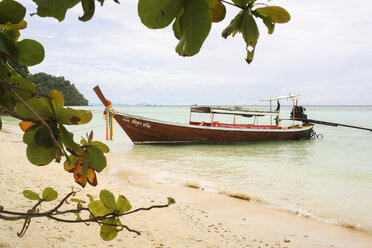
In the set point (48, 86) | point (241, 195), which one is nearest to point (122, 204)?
point (48, 86)

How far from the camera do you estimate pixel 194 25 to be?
0.42 meters

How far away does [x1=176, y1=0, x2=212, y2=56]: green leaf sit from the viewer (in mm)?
412

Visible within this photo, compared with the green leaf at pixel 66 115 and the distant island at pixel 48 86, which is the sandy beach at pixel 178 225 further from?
the green leaf at pixel 66 115

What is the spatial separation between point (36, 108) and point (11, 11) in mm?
176

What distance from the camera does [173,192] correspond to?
19.9ft

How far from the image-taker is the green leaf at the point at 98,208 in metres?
0.81

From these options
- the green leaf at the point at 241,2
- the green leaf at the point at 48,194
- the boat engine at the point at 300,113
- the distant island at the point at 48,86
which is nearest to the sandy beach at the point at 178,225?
the distant island at the point at 48,86

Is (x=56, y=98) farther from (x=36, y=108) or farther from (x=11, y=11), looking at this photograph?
(x=11, y=11)

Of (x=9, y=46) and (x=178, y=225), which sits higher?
(x=9, y=46)

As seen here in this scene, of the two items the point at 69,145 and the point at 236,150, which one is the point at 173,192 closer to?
the point at 69,145

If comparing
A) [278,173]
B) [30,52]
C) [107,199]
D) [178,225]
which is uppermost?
[30,52]

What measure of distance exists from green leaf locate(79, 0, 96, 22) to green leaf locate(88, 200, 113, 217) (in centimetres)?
51

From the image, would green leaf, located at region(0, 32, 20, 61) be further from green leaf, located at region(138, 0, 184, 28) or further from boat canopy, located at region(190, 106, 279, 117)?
boat canopy, located at region(190, 106, 279, 117)

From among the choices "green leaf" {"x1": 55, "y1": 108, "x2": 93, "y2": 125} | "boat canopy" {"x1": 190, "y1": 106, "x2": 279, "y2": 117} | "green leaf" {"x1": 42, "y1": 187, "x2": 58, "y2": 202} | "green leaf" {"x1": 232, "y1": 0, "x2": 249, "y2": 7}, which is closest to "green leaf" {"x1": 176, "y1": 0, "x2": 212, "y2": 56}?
"green leaf" {"x1": 232, "y1": 0, "x2": 249, "y2": 7}
